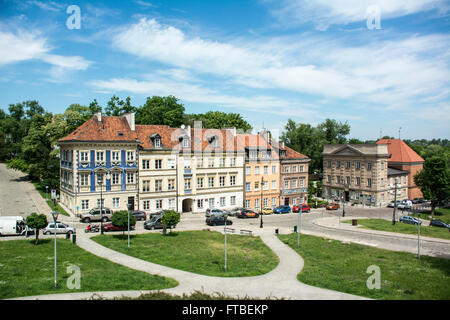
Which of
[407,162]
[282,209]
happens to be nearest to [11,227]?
[282,209]

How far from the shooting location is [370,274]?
25219 millimetres

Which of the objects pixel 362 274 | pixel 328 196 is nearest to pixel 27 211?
pixel 362 274

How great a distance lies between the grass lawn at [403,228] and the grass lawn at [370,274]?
416 inches

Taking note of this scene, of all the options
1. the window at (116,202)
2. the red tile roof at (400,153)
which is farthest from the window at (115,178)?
the red tile roof at (400,153)

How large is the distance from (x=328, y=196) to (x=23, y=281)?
2532 inches

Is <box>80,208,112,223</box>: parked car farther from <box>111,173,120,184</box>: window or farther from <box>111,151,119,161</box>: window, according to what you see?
<box>111,151,119,161</box>: window

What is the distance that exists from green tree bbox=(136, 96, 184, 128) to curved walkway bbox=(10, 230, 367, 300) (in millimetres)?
51198

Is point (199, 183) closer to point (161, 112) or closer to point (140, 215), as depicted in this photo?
point (140, 215)

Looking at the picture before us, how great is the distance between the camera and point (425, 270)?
2636 cm

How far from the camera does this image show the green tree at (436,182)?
60312 mm

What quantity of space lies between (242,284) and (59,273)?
42.1ft
